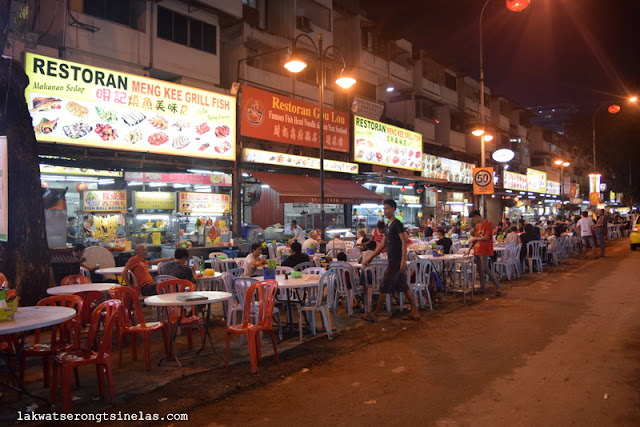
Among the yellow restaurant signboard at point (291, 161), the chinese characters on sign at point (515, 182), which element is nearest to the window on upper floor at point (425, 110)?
the chinese characters on sign at point (515, 182)

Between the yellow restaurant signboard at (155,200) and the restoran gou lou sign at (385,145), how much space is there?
28.1ft

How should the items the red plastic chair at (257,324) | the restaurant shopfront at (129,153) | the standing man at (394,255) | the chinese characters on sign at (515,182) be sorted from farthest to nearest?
the chinese characters on sign at (515,182), the restaurant shopfront at (129,153), the standing man at (394,255), the red plastic chair at (257,324)

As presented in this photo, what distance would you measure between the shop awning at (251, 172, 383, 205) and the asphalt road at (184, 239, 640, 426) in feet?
26.8

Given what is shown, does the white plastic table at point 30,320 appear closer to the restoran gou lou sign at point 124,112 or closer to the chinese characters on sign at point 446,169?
the restoran gou lou sign at point 124,112

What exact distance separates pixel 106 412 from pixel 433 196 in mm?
26302

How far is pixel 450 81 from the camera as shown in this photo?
33469 millimetres

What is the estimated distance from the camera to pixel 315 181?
17.9 metres

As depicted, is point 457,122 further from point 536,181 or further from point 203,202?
point 203,202

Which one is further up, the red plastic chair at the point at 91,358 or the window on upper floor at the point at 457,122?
the window on upper floor at the point at 457,122

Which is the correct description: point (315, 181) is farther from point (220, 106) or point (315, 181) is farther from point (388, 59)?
point (388, 59)

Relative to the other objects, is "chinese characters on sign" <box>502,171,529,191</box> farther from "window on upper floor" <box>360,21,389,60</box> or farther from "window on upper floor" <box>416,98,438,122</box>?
"window on upper floor" <box>360,21,389,60</box>

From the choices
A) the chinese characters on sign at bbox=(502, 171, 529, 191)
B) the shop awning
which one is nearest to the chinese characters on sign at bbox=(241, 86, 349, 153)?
the shop awning

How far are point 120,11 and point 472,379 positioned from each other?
1558 centimetres

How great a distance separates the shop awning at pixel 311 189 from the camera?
51.3 feet
